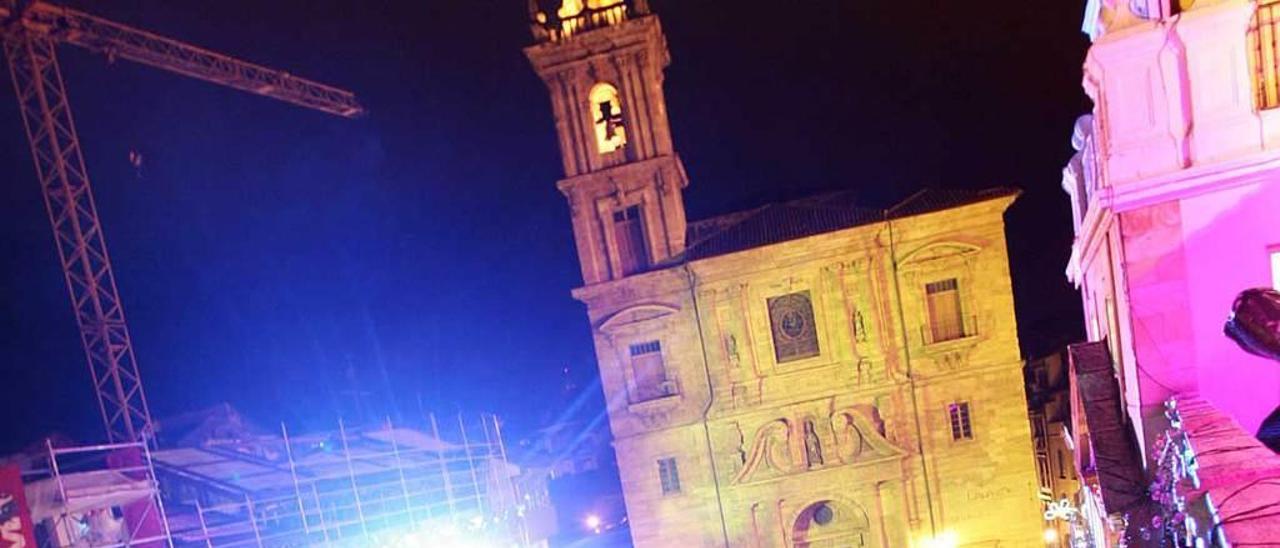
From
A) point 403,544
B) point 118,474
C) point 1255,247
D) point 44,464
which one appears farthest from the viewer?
point 403,544

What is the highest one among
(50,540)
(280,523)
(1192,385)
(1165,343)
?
(1165,343)

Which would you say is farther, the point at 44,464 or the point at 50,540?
the point at 44,464

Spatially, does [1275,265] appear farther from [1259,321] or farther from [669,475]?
[669,475]

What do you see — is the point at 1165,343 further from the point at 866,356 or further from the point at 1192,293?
the point at 866,356

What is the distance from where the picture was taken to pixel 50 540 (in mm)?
12531

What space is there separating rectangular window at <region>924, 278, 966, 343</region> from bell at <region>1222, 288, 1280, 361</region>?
52.6 feet

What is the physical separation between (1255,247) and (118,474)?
1874 cm

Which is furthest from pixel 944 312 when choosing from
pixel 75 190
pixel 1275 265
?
pixel 75 190

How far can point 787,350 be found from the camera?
2098 centimetres

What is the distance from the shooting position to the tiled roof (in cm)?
2028

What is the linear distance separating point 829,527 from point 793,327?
6.31 metres

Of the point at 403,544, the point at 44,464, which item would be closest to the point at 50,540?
the point at 44,464

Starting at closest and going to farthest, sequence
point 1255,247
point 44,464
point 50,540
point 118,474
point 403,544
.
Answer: point 1255,247, point 50,540, point 118,474, point 44,464, point 403,544

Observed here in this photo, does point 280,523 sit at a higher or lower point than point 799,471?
higher
